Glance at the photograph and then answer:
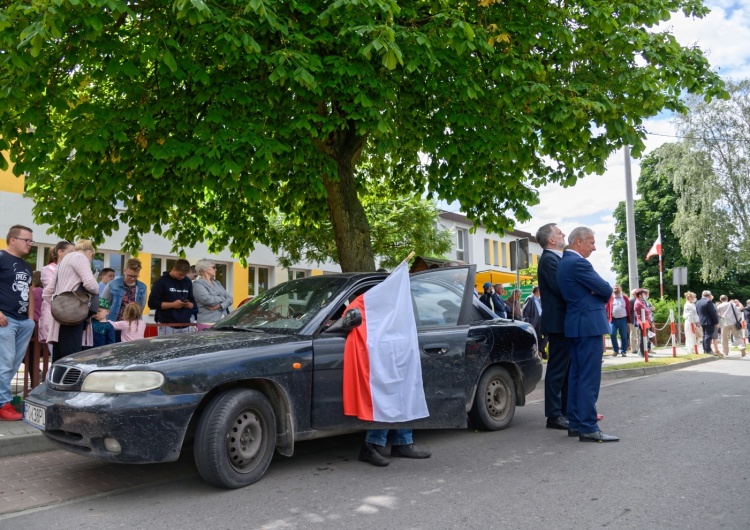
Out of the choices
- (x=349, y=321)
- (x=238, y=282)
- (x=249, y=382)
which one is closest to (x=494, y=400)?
(x=349, y=321)

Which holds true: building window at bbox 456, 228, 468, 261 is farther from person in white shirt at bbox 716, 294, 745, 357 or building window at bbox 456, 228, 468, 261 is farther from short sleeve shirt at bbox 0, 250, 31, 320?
short sleeve shirt at bbox 0, 250, 31, 320

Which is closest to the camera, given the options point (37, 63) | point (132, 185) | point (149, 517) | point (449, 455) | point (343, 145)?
point (149, 517)

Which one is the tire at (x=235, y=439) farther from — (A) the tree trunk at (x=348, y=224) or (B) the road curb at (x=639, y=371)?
(B) the road curb at (x=639, y=371)

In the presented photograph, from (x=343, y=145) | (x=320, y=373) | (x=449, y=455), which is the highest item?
(x=343, y=145)

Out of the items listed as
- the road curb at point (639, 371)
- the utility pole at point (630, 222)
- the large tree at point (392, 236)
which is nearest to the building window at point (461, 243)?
the large tree at point (392, 236)

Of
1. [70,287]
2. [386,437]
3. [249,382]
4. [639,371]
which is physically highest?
[70,287]

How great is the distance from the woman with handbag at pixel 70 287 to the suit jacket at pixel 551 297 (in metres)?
5.11

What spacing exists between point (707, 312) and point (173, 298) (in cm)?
1599

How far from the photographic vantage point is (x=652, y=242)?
52281mm

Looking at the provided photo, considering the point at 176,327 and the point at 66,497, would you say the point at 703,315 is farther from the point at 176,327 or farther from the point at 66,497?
the point at 66,497

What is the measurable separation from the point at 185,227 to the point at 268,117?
590 centimetres

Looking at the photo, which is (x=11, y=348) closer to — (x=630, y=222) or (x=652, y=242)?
(x=630, y=222)

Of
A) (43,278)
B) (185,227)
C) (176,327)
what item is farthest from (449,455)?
(185,227)

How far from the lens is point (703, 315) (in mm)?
19156
